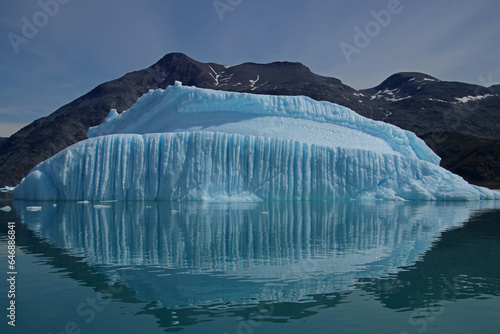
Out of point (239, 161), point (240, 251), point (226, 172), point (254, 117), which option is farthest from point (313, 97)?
point (240, 251)

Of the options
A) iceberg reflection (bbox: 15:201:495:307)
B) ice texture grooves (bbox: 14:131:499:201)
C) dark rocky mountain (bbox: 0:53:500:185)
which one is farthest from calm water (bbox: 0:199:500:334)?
dark rocky mountain (bbox: 0:53:500:185)

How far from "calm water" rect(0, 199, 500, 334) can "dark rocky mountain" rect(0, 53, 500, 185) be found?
129 ft

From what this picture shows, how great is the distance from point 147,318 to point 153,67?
87953 mm

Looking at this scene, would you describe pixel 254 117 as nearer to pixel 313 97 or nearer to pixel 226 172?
pixel 226 172

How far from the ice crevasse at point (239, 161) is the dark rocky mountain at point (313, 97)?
23945 mm

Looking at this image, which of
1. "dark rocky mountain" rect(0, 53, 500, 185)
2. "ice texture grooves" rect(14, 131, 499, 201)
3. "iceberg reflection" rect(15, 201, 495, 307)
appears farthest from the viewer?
"dark rocky mountain" rect(0, 53, 500, 185)

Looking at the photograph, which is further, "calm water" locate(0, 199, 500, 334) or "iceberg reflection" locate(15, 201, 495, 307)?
"iceberg reflection" locate(15, 201, 495, 307)

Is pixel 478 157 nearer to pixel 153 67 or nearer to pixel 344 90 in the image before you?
pixel 344 90

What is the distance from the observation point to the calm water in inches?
158

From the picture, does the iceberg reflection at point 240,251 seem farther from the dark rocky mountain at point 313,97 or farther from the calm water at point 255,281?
the dark rocky mountain at point 313,97

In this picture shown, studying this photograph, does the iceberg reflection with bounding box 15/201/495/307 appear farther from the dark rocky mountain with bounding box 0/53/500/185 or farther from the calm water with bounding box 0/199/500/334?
the dark rocky mountain with bounding box 0/53/500/185

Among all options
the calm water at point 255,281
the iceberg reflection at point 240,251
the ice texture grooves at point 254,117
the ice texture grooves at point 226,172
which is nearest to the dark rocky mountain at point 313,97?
the ice texture grooves at point 254,117

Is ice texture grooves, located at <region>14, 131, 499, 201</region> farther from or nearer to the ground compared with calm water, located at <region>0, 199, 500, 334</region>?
farther from the ground

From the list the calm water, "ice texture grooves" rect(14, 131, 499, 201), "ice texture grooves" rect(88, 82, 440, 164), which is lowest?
the calm water
